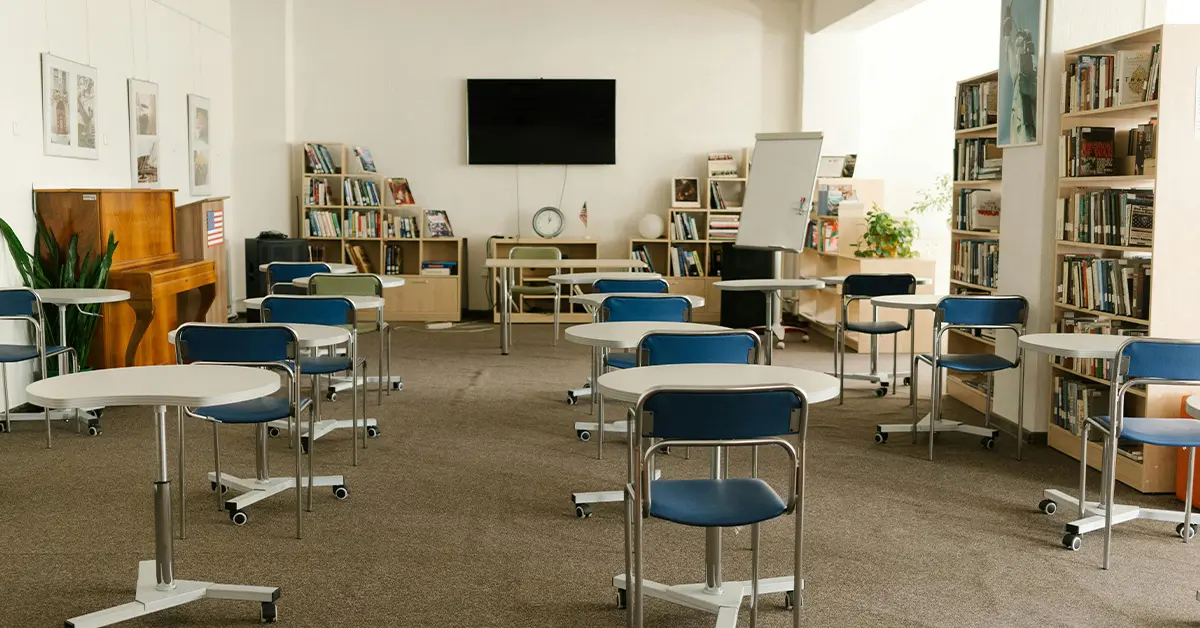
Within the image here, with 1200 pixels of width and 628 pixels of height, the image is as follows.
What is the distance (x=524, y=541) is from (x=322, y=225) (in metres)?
7.68

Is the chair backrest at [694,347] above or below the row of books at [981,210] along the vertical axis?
below

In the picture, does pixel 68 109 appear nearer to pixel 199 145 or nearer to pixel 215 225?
pixel 215 225

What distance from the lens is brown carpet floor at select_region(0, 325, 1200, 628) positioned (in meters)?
3.49

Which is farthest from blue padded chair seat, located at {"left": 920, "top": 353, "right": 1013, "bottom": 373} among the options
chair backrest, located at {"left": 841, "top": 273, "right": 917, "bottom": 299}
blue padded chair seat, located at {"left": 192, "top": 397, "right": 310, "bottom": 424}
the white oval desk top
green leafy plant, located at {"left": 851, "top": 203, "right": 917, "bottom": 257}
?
the white oval desk top

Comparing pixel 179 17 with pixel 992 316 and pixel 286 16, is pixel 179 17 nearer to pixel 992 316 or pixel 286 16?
pixel 286 16

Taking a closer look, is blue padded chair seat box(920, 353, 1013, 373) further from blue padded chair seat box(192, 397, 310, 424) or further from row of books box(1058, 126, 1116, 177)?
blue padded chair seat box(192, 397, 310, 424)

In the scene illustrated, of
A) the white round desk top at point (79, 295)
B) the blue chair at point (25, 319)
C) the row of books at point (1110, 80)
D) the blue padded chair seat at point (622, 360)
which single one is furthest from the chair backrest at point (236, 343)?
the row of books at point (1110, 80)

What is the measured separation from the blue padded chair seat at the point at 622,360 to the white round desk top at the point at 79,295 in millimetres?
2823

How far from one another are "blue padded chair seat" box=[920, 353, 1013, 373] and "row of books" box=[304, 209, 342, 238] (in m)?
7.03

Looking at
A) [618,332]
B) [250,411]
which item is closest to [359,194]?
[618,332]

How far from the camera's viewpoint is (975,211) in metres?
7.23

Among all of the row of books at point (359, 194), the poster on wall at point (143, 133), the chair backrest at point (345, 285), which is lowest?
the chair backrest at point (345, 285)

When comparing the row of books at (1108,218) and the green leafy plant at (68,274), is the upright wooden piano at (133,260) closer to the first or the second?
the green leafy plant at (68,274)

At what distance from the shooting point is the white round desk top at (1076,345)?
430cm
